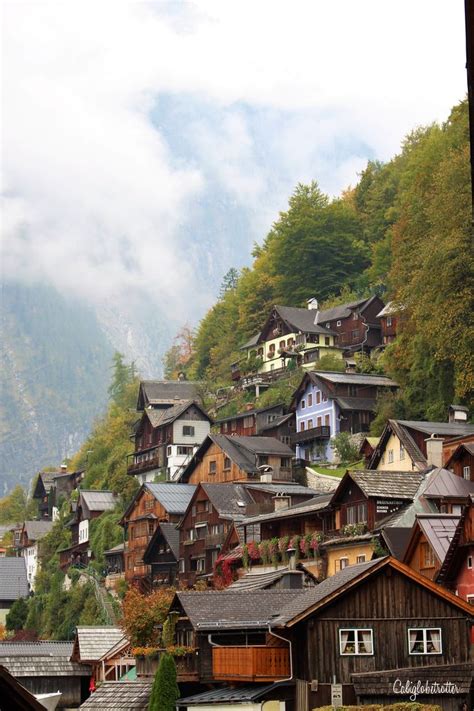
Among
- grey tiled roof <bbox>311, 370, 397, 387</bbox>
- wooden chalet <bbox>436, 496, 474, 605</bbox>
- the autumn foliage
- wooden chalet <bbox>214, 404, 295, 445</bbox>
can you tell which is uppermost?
grey tiled roof <bbox>311, 370, 397, 387</bbox>

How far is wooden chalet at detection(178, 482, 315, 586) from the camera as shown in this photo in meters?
79.6

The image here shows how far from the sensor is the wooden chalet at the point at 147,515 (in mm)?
93188

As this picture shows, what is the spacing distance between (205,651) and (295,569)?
27.4ft

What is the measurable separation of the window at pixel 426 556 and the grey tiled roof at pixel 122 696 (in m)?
12.5

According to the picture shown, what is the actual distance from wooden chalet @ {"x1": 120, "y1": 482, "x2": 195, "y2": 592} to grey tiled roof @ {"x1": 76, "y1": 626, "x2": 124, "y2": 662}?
27.8m

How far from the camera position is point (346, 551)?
60.3m

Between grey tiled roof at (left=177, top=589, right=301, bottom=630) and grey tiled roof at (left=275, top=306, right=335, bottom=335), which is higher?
grey tiled roof at (left=275, top=306, right=335, bottom=335)

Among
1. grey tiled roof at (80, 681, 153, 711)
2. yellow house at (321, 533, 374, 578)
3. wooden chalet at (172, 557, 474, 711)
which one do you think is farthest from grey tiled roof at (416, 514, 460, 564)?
grey tiled roof at (80, 681, 153, 711)

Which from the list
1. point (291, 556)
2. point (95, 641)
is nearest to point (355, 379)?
point (291, 556)

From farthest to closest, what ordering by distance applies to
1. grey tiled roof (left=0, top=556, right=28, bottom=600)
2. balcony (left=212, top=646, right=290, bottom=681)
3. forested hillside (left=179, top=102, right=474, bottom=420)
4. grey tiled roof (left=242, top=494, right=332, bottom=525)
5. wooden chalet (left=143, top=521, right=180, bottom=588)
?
grey tiled roof (left=0, top=556, right=28, bottom=600), wooden chalet (left=143, top=521, right=180, bottom=588), forested hillside (left=179, top=102, right=474, bottom=420), grey tiled roof (left=242, top=494, right=332, bottom=525), balcony (left=212, top=646, right=290, bottom=681)

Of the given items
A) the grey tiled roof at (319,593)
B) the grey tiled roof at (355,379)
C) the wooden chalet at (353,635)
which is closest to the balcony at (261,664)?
the wooden chalet at (353,635)

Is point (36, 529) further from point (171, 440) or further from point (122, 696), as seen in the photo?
point (122, 696)

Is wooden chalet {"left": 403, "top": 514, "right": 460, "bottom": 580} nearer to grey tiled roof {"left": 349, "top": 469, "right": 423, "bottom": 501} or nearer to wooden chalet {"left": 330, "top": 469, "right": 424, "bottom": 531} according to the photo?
wooden chalet {"left": 330, "top": 469, "right": 424, "bottom": 531}

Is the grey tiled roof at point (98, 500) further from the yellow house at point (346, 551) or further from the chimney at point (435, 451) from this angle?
the yellow house at point (346, 551)
